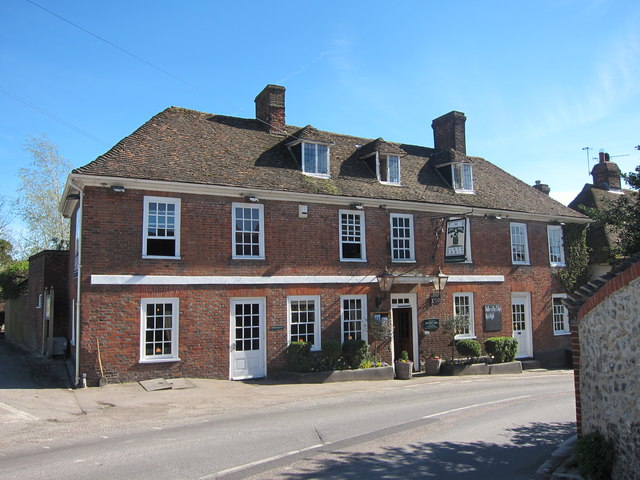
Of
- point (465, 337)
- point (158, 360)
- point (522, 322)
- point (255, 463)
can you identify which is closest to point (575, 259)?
point (522, 322)

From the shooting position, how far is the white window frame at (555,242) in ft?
77.8

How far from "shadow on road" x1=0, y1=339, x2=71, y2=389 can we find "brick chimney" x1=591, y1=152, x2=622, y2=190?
2875 cm

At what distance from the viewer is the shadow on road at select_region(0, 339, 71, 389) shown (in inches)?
561

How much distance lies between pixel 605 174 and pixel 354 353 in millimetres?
21453

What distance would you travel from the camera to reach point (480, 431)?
377 inches

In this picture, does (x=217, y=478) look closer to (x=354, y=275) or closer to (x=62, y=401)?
(x=62, y=401)

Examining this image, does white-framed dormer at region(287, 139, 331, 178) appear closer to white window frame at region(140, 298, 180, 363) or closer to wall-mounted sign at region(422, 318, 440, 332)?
wall-mounted sign at region(422, 318, 440, 332)

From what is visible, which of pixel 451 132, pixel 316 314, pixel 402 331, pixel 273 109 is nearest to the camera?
pixel 316 314

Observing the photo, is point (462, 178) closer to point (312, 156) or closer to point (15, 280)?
point (312, 156)

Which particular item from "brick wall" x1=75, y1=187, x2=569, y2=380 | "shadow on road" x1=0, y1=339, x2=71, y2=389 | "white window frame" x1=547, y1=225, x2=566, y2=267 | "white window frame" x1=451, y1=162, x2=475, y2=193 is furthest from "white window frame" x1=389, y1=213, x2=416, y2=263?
"shadow on road" x1=0, y1=339, x2=71, y2=389

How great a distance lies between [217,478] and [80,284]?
30.6 ft

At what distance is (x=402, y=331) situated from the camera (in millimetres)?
19844

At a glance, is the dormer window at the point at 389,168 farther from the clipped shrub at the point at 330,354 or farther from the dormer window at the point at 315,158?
the clipped shrub at the point at 330,354

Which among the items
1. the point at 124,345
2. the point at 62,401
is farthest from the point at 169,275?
the point at 62,401
